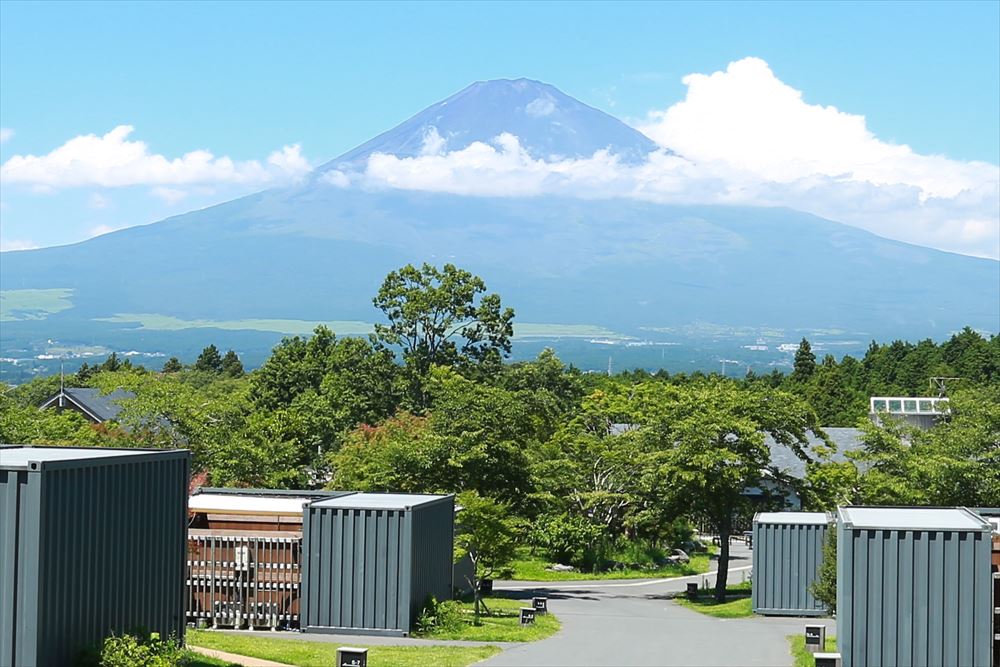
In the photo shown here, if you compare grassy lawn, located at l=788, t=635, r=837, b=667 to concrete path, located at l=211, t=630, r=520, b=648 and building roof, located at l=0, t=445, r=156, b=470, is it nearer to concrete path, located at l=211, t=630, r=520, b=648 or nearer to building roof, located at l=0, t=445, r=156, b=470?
concrete path, located at l=211, t=630, r=520, b=648

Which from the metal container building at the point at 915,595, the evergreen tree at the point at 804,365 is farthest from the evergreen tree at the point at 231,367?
the metal container building at the point at 915,595

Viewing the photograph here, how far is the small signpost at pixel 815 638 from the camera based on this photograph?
23.5 meters

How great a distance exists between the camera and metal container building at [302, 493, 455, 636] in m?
24.4

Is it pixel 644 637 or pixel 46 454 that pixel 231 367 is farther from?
pixel 46 454

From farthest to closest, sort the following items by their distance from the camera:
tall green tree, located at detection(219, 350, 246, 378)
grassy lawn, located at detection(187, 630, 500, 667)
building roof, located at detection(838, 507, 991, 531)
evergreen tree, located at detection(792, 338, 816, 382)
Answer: tall green tree, located at detection(219, 350, 246, 378), evergreen tree, located at detection(792, 338, 816, 382), grassy lawn, located at detection(187, 630, 500, 667), building roof, located at detection(838, 507, 991, 531)

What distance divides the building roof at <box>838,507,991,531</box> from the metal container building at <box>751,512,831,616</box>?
9.08 metres

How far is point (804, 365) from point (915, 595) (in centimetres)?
8006

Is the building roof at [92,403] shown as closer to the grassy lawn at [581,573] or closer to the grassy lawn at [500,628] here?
the grassy lawn at [581,573]

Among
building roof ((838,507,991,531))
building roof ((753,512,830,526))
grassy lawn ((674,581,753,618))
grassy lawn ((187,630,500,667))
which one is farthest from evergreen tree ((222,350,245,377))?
building roof ((838,507,991,531))

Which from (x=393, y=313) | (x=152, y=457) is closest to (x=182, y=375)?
(x=393, y=313)

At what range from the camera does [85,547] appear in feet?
53.9

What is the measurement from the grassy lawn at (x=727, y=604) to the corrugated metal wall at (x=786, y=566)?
81 cm

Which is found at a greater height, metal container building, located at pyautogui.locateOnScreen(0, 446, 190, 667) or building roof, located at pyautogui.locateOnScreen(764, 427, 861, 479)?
metal container building, located at pyautogui.locateOnScreen(0, 446, 190, 667)

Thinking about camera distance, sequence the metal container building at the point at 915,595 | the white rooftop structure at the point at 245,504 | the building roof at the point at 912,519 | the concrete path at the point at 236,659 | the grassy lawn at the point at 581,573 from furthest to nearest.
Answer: the grassy lawn at the point at 581,573, the white rooftop structure at the point at 245,504, the concrete path at the point at 236,659, the building roof at the point at 912,519, the metal container building at the point at 915,595
